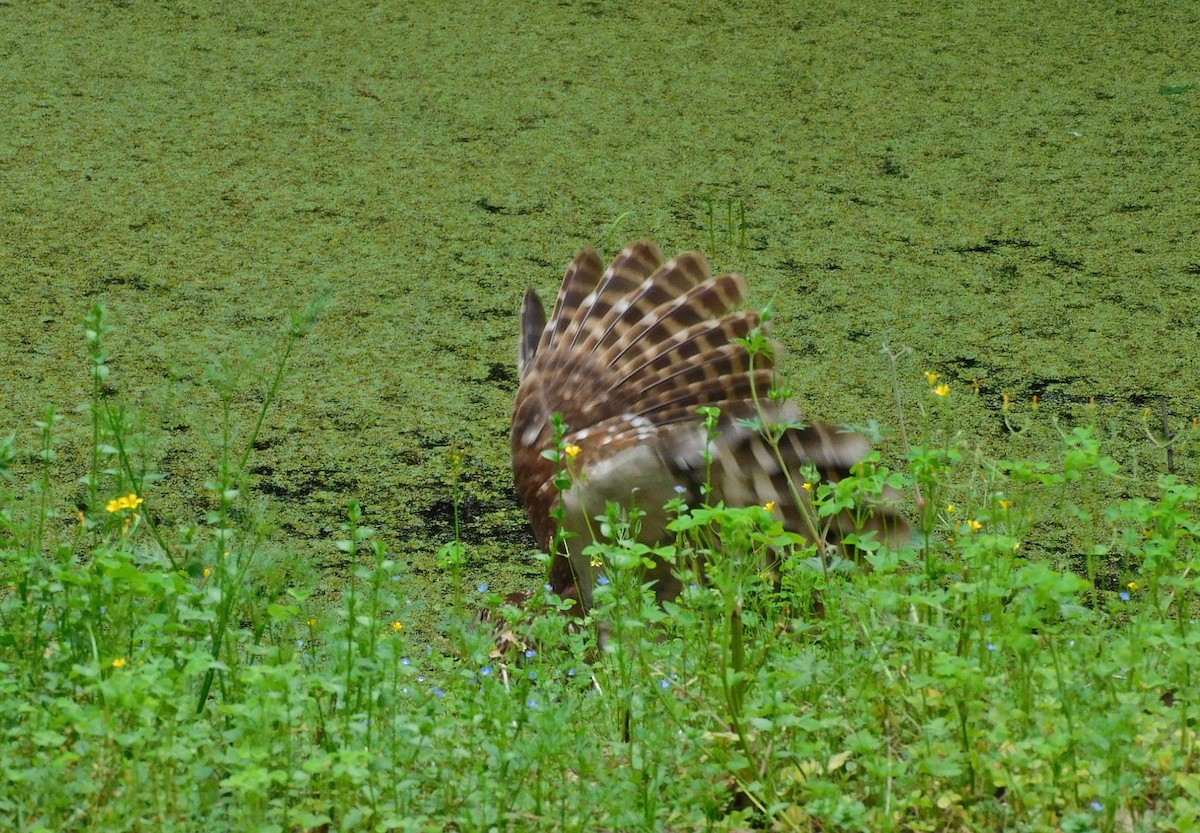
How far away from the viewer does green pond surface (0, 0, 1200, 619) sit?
1.75m

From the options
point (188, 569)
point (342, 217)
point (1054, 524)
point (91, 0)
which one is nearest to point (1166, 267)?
point (1054, 524)

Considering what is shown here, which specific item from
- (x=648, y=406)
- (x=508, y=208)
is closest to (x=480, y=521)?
(x=648, y=406)

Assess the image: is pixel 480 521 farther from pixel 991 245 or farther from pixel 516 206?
pixel 991 245

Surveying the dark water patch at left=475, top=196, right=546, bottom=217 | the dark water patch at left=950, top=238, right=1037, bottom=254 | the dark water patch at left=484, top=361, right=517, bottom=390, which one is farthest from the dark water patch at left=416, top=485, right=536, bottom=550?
the dark water patch at left=950, top=238, right=1037, bottom=254

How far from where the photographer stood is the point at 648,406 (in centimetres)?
155

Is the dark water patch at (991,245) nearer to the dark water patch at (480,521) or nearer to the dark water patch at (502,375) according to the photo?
the dark water patch at (502,375)

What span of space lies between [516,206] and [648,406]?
84 cm

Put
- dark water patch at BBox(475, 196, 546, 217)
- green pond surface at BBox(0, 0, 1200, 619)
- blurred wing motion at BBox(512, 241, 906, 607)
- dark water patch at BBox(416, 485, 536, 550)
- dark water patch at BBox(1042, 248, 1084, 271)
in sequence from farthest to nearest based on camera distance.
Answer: dark water patch at BBox(475, 196, 546, 217)
dark water patch at BBox(1042, 248, 1084, 271)
green pond surface at BBox(0, 0, 1200, 619)
dark water patch at BBox(416, 485, 536, 550)
blurred wing motion at BBox(512, 241, 906, 607)

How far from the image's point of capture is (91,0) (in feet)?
9.87

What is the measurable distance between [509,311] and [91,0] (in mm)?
1525

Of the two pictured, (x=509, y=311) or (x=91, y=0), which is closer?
(x=509, y=311)

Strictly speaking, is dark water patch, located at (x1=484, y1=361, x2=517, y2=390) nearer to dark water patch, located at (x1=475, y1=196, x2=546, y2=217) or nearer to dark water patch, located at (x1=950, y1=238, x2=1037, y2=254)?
dark water patch, located at (x1=475, y1=196, x2=546, y2=217)

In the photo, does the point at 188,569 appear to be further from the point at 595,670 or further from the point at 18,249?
the point at 18,249

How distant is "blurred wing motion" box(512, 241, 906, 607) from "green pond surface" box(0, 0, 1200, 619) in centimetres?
13
